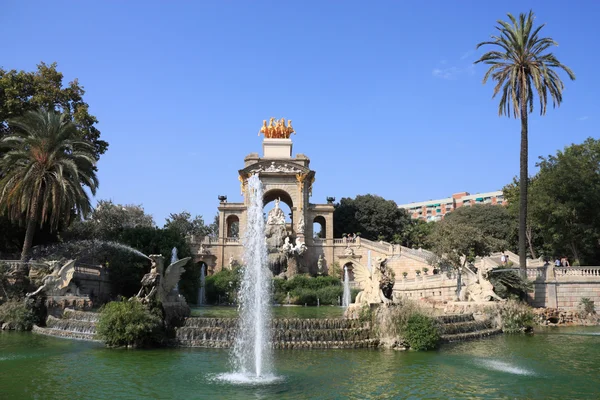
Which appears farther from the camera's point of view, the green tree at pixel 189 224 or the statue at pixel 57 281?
the green tree at pixel 189 224

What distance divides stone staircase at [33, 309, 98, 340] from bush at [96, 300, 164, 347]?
79.3 inches

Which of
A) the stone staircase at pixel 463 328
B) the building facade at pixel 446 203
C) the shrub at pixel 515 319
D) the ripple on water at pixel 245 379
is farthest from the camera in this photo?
the building facade at pixel 446 203

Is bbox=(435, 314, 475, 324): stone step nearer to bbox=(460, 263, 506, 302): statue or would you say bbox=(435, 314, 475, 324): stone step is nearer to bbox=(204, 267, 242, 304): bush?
bbox=(460, 263, 506, 302): statue

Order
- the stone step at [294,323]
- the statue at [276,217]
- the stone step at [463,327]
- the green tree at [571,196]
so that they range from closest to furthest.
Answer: the stone step at [294,323] → the stone step at [463,327] → the green tree at [571,196] → the statue at [276,217]

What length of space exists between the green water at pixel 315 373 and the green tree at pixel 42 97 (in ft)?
51.1

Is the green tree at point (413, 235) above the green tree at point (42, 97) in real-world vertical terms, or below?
below

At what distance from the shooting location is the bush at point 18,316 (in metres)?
19.6

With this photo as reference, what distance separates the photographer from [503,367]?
1302 centimetres

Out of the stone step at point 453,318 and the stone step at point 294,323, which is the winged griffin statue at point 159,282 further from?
the stone step at point 453,318

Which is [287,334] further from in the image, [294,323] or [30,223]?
[30,223]

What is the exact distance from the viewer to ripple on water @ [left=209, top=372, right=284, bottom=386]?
1096cm

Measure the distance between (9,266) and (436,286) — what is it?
76.6 ft

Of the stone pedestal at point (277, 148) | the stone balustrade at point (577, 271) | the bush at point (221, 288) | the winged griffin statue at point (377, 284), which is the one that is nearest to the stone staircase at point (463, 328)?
the winged griffin statue at point (377, 284)

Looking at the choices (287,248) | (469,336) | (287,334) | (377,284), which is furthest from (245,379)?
(287,248)
